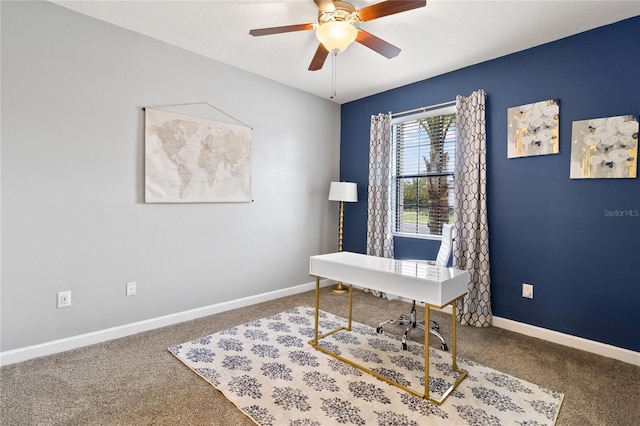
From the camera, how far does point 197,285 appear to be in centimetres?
323

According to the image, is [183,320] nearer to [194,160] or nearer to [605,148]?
[194,160]

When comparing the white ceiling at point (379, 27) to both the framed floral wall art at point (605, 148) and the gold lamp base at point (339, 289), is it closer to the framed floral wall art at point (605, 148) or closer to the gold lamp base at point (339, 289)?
the framed floral wall art at point (605, 148)

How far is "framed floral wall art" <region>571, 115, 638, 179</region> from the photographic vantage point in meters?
2.43

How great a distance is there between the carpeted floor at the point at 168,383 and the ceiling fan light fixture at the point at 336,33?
2371mm

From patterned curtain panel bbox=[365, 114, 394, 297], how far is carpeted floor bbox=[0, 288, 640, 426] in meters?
1.36

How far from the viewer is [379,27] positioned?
102 inches

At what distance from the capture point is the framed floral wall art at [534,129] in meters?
2.78

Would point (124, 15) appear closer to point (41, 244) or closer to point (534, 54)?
point (41, 244)

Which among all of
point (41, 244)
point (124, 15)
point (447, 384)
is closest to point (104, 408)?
point (41, 244)

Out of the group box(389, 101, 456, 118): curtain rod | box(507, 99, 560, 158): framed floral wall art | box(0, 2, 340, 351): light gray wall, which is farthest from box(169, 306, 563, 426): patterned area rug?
box(389, 101, 456, 118): curtain rod

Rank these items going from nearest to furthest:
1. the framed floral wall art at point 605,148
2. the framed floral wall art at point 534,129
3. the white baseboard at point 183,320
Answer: the white baseboard at point 183,320 < the framed floral wall art at point 605,148 < the framed floral wall art at point 534,129

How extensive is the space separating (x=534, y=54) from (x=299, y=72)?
2.27 meters

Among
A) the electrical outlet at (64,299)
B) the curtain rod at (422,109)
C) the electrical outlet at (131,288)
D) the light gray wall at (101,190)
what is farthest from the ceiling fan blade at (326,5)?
the electrical outlet at (64,299)

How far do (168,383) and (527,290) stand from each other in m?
3.05
